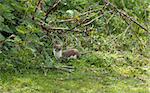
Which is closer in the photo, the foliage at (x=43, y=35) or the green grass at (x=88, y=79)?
the green grass at (x=88, y=79)

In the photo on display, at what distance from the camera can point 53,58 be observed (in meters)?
3.63

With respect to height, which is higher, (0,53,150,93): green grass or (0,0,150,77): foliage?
(0,0,150,77): foliage

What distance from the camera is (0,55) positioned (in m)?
3.23

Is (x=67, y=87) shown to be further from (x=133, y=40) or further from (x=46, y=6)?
(x=133, y=40)

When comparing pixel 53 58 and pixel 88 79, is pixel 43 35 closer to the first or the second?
pixel 53 58

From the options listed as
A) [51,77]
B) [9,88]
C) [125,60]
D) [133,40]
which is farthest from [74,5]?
[9,88]

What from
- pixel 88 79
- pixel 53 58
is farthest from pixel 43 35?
pixel 88 79

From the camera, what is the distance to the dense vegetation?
3104 mm

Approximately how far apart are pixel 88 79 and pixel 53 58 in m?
0.46

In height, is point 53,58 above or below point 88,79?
above

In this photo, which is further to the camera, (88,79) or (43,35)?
(43,35)

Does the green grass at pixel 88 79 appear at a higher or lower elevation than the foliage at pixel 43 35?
lower

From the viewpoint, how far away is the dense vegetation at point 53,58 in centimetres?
310

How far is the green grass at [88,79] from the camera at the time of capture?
9.89 ft
